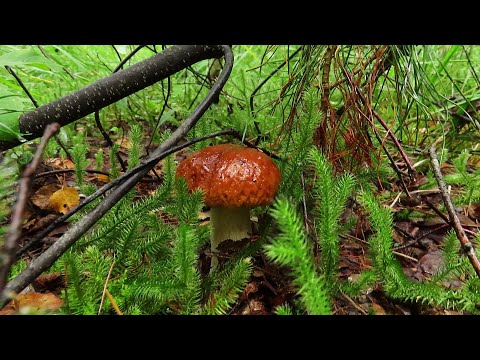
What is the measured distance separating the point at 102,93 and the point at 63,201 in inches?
43.8

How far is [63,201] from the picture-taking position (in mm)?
2258

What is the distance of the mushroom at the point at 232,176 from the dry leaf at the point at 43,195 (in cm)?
115

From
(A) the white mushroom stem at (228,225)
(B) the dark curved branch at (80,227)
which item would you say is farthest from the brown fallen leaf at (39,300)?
(A) the white mushroom stem at (228,225)

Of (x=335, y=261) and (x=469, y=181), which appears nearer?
(x=335, y=261)

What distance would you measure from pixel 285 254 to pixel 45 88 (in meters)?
3.79

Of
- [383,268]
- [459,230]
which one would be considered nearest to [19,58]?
[383,268]

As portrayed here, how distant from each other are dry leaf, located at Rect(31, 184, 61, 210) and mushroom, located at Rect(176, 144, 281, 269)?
45.3 inches

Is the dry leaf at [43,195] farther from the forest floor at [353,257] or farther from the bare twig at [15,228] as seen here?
the bare twig at [15,228]

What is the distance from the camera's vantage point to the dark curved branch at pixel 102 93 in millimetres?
1367

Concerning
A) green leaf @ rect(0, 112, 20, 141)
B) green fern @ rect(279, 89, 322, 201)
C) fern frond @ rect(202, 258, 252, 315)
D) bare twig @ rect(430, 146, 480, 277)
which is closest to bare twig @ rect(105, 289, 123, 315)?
fern frond @ rect(202, 258, 252, 315)

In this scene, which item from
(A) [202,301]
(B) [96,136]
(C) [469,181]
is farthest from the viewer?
(B) [96,136]

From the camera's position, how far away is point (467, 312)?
137 centimetres
